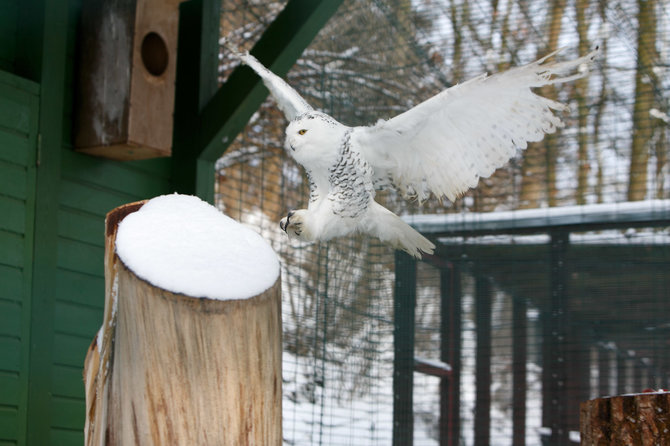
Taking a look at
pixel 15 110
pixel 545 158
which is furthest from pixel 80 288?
pixel 545 158

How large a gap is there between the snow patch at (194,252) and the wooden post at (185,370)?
0.5 inches

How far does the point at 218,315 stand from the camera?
36.5 inches

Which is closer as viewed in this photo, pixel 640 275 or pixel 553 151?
pixel 640 275

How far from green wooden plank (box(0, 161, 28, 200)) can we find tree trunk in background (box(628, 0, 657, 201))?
222 centimetres

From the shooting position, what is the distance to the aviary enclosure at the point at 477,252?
3.07 meters

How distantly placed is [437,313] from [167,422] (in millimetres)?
2458

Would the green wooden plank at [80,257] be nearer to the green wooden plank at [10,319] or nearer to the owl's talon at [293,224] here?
the green wooden plank at [10,319]

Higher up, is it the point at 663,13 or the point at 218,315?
the point at 663,13

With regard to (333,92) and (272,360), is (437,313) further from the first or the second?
(272,360)

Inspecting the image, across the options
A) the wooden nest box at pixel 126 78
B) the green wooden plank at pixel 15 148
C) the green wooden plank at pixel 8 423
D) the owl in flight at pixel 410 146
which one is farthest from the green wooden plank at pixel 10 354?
the owl in flight at pixel 410 146

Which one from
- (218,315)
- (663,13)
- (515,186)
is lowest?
(218,315)

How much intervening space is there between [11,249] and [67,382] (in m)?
0.46

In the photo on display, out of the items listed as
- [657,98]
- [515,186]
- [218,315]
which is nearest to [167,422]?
[218,315]

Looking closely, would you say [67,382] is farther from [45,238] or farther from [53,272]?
[45,238]
